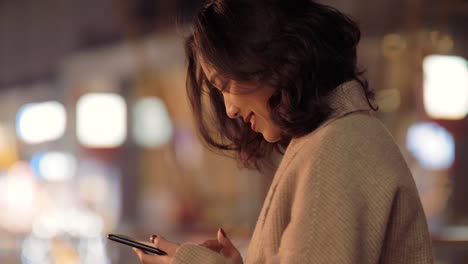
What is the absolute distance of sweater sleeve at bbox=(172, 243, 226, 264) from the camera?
3.74ft

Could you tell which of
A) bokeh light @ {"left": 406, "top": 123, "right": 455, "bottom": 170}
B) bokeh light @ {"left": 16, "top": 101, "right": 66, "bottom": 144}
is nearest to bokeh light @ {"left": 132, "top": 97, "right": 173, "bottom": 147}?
bokeh light @ {"left": 16, "top": 101, "right": 66, "bottom": 144}

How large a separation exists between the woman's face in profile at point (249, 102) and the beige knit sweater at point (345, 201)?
5 centimetres

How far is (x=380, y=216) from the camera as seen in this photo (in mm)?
1030

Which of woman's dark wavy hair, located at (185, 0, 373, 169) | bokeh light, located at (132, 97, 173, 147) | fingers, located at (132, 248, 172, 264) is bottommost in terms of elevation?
bokeh light, located at (132, 97, 173, 147)

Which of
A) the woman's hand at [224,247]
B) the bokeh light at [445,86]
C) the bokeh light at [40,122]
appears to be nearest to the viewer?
the woman's hand at [224,247]

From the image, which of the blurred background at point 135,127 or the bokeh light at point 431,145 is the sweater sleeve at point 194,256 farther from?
the bokeh light at point 431,145

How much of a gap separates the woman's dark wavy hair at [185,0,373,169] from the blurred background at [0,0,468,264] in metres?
3.48

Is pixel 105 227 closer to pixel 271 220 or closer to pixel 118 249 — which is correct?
pixel 118 249

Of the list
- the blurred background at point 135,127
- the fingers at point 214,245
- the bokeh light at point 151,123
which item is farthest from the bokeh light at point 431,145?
the fingers at point 214,245

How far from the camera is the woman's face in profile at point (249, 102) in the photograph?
43.4 inches

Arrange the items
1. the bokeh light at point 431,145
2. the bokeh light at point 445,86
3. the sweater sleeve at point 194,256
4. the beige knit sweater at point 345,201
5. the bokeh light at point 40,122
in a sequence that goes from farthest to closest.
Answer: the bokeh light at point 40,122 → the bokeh light at point 431,145 → the bokeh light at point 445,86 → the sweater sleeve at point 194,256 → the beige knit sweater at point 345,201

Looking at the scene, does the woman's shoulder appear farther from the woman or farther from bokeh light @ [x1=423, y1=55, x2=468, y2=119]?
bokeh light @ [x1=423, y1=55, x2=468, y2=119]

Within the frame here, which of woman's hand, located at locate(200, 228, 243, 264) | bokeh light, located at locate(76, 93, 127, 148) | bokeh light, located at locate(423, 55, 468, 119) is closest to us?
woman's hand, located at locate(200, 228, 243, 264)

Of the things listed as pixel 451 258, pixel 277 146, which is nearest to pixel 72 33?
pixel 451 258
